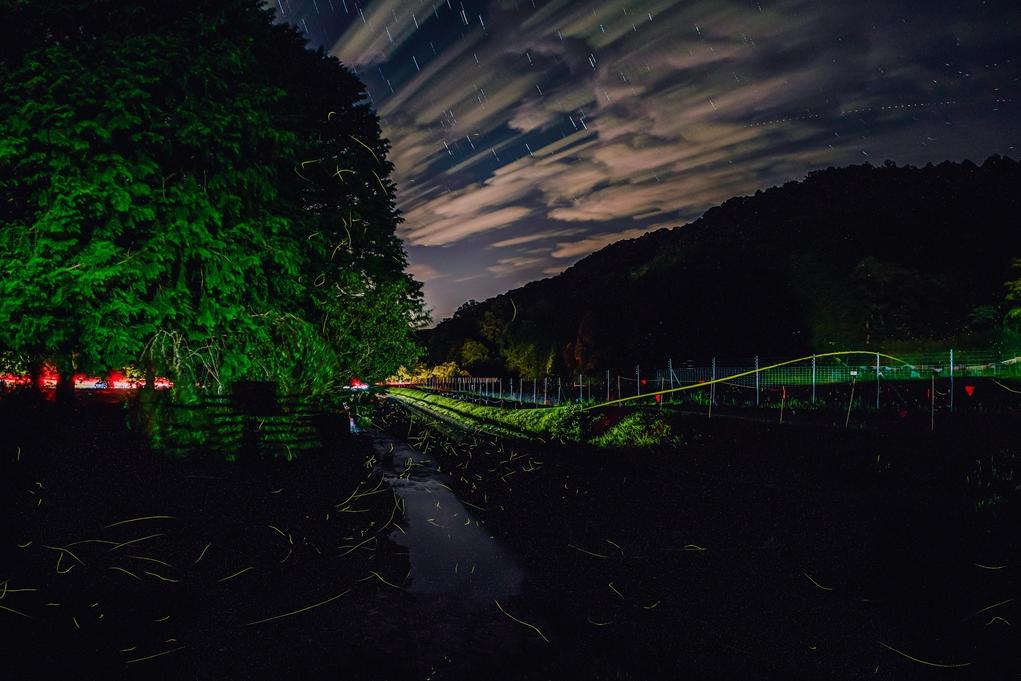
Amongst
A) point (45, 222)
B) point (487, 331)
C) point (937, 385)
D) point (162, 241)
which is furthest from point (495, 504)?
point (487, 331)

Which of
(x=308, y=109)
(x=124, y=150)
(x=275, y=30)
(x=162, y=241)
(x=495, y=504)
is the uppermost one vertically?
(x=275, y=30)

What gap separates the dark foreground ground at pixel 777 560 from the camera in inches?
161

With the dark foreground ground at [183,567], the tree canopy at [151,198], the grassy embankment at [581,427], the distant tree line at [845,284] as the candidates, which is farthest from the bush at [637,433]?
the distant tree line at [845,284]

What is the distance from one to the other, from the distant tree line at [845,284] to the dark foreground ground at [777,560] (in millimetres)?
26873

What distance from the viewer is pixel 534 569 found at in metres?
5.89

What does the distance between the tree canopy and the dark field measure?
2.11 metres

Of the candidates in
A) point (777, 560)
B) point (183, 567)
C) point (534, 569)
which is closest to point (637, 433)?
point (777, 560)

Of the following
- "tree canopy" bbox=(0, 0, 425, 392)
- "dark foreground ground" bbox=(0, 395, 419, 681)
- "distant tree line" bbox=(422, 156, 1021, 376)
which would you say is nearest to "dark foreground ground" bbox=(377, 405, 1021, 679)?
"dark foreground ground" bbox=(0, 395, 419, 681)

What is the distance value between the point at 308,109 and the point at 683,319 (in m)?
38.0

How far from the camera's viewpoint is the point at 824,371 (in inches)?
1012

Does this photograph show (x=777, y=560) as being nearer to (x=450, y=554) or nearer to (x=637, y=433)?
(x=450, y=554)

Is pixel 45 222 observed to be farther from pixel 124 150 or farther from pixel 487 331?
pixel 487 331

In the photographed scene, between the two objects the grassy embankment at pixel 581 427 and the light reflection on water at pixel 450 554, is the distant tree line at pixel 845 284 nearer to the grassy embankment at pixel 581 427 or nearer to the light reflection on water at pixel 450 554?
the grassy embankment at pixel 581 427

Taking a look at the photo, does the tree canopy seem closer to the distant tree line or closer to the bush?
the bush
